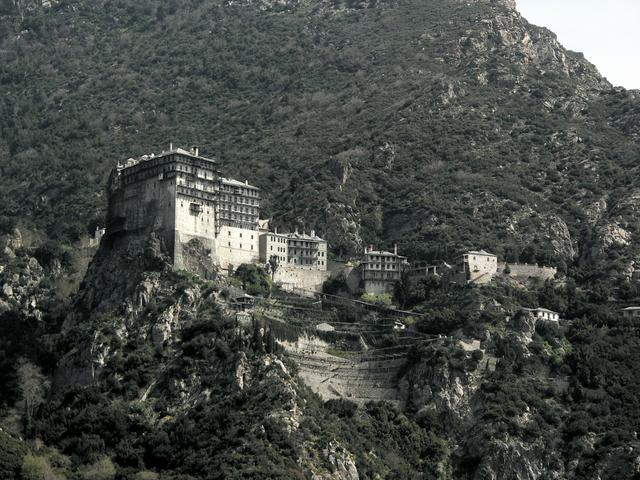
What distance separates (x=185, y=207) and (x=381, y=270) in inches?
817

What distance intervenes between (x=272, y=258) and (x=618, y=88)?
7065 centimetres

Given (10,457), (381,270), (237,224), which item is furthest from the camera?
(381,270)

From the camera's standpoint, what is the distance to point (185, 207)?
433 ft

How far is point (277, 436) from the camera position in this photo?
111 m

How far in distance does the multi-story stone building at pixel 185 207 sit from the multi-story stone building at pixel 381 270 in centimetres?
1071

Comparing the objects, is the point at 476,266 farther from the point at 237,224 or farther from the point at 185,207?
the point at 185,207

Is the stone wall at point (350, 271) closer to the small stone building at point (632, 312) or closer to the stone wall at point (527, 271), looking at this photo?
the stone wall at point (527, 271)

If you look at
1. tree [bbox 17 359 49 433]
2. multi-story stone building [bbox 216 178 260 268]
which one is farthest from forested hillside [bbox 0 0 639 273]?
tree [bbox 17 359 49 433]

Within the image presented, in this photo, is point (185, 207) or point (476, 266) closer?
point (185, 207)

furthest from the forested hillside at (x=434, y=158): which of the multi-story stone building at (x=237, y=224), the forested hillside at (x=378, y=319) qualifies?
the multi-story stone building at (x=237, y=224)

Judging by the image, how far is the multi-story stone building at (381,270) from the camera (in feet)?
461

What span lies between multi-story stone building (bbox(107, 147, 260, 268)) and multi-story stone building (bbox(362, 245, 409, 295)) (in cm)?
1071

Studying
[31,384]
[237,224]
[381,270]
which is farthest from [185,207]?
[381,270]

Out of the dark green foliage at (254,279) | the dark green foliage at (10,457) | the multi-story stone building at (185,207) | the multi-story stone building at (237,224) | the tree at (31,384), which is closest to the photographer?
the dark green foliage at (10,457)
